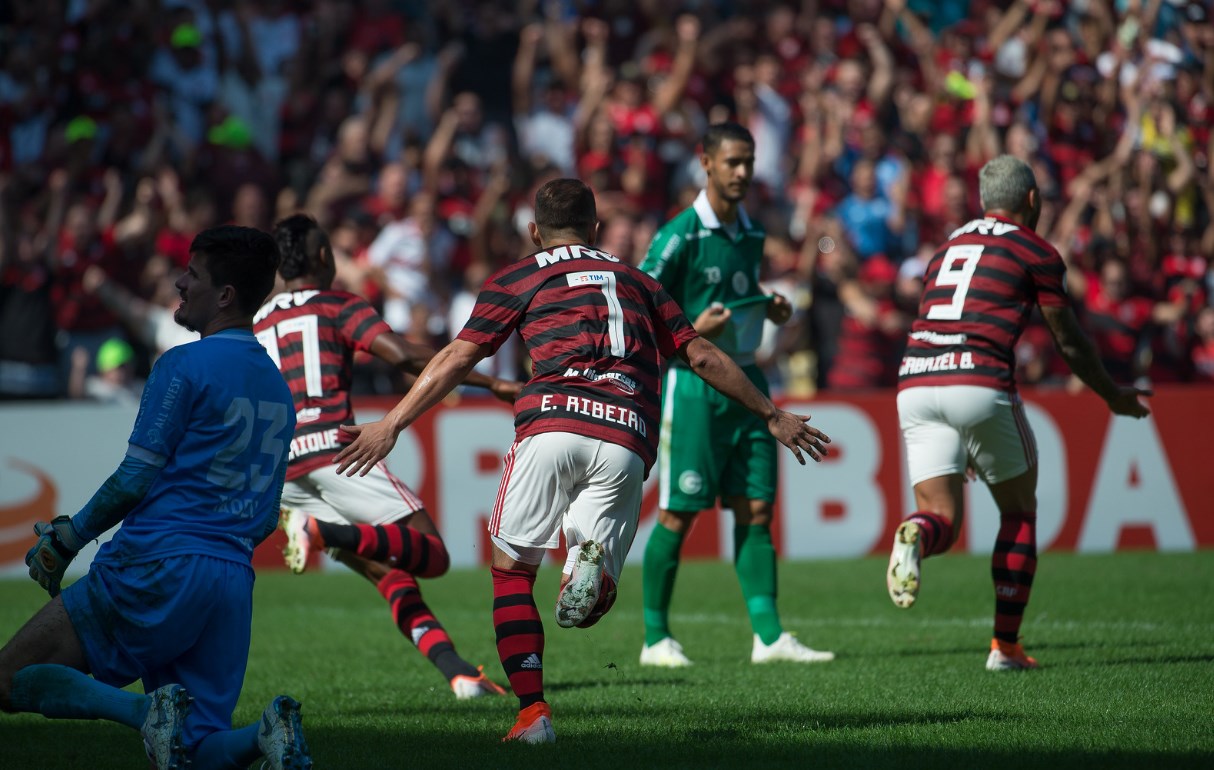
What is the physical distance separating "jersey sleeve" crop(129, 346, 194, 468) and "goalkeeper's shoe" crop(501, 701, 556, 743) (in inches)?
70.6

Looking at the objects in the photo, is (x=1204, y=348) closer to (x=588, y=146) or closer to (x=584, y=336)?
(x=588, y=146)

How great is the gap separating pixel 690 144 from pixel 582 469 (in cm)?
1185

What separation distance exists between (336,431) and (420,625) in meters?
1.04

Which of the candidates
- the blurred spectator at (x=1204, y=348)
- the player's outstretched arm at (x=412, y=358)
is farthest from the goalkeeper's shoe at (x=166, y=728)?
the blurred spectator at (x=1204, y=348)

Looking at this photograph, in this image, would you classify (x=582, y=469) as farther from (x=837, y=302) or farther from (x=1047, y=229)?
(x=1047, y=229)

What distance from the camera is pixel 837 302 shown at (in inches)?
583

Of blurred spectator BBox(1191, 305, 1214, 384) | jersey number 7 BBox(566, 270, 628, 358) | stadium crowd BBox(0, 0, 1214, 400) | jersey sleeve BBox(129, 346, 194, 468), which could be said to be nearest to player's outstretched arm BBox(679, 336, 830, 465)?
jersey number 7 BBox(566, 270, 628, 358)

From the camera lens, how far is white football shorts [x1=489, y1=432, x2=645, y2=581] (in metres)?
5.54

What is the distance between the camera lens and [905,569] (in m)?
6.70

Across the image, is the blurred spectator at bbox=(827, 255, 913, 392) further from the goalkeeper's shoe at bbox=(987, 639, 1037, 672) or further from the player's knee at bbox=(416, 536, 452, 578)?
the player's knee at bbox=(416, 536, 452, 578)

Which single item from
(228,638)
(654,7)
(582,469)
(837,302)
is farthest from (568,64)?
(228,638)

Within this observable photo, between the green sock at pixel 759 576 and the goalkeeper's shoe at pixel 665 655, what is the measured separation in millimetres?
436

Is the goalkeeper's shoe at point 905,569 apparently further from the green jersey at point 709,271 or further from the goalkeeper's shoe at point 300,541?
the goalkeeper's shoe at point 300,541

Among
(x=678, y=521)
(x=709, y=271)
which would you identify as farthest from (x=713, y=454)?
(x=709, y=271)
